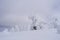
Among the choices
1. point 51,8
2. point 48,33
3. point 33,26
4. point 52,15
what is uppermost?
point 51,8

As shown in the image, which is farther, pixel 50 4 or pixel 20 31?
pixel 50 4

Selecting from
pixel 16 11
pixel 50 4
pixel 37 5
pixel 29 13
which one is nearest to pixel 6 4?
pixel 16 11

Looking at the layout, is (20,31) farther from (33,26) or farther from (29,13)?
(29,13)

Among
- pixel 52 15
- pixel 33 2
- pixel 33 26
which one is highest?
pixel 33 2

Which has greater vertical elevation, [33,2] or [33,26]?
[33,2]

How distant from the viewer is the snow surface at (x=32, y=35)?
1.23m

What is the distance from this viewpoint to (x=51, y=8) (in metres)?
1.36

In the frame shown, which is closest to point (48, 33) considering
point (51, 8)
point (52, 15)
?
point (52, 15)

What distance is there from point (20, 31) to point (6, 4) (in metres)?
0.47

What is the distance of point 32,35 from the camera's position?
1286 millimetres

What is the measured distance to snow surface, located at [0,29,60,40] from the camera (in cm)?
123

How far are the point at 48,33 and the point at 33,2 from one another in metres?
0.55

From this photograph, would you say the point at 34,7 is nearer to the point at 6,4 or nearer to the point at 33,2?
the point at 33,2

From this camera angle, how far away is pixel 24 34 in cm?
127
